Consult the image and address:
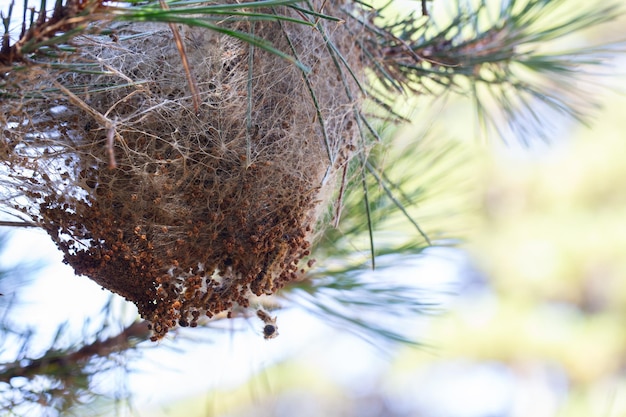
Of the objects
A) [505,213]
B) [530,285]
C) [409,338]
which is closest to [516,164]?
[505,213]

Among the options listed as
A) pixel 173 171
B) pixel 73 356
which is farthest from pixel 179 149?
pixel 73 356

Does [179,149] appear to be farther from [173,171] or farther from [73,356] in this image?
[73,356]

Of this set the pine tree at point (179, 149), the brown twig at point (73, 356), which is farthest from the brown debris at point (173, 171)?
the brown twig at point (73, 356)

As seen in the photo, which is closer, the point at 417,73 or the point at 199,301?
the point at 199,301

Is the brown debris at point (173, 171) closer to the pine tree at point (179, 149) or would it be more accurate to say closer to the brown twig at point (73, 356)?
the pine tree at point (179, 149)

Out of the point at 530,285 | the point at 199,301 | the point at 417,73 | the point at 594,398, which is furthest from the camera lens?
the point at 530,285

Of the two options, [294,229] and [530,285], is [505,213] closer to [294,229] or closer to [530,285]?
[530,285]

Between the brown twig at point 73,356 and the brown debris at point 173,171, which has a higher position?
the brown debris at point 173,171

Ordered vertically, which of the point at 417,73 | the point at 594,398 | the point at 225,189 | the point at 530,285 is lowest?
the point at 594,398

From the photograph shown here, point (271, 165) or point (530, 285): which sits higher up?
point (271, 165)

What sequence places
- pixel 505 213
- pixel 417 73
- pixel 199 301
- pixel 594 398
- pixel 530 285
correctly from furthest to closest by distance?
pixel 505 213
pixel 530 285
pixel 594 398
pixel 417 73
pixel 199 301

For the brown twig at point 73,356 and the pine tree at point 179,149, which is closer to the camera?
the pine tree at point 179,149
